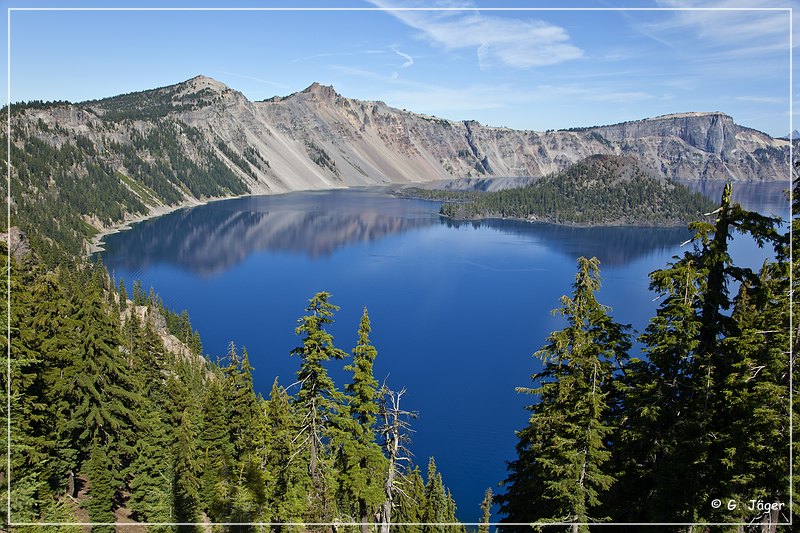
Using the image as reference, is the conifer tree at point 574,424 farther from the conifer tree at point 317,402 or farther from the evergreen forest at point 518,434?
the conifer tree at point 317,402

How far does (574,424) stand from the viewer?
61.7ft

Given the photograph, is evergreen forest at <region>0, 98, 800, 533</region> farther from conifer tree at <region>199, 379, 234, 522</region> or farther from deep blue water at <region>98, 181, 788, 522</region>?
deep blue water at <region>98, 181, 788, 522</region>

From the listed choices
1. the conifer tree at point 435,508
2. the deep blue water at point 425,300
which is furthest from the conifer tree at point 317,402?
the deep blue water at point 425,300

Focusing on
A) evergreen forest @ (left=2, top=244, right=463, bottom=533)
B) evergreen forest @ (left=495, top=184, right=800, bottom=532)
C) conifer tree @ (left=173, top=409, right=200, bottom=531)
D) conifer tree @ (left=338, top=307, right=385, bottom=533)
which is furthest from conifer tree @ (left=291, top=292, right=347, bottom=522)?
conifer tree @ (left=173, top=409, right=200, bottom=531)

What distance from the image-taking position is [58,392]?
1155 inches

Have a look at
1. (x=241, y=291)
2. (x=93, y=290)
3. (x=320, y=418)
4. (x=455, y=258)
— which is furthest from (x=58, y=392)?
(x=455, y=258)

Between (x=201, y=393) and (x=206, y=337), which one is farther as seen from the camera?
(x=206, y=337)

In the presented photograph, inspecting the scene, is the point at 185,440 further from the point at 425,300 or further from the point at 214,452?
the point at 425,300

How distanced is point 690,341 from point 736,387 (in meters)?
1.87

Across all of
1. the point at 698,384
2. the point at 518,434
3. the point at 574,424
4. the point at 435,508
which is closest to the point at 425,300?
the point at 435,508

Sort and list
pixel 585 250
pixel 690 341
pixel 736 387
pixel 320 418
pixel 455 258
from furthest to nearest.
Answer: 1. pixel 585 250
2. pixel 455 258
3. pixel 320 418
4. pixel 690 341
5. pixel 736 387

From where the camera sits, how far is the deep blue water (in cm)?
6272

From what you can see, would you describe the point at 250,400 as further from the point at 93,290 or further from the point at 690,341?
the point at 690,341

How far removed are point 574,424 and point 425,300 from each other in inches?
3679
